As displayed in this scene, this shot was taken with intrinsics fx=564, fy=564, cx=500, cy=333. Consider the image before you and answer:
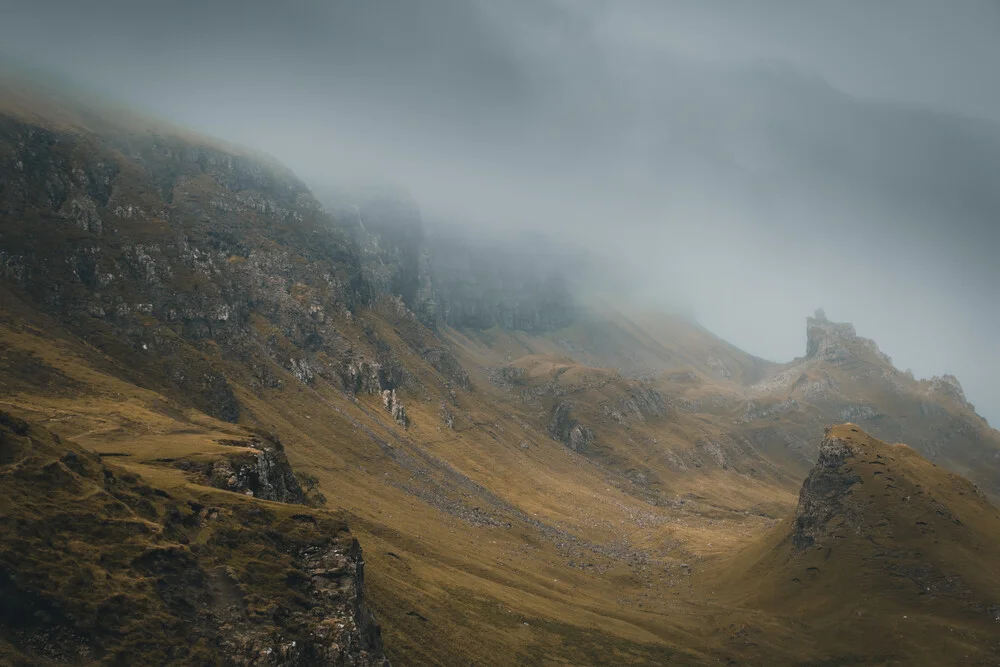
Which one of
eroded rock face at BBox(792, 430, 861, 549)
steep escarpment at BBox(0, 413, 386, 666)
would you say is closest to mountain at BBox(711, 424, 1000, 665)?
eroded rock face at BBox(792, 430, 861, 549)

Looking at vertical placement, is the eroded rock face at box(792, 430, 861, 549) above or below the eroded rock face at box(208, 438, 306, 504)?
above

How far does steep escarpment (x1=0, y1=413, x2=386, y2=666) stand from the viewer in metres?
45.0

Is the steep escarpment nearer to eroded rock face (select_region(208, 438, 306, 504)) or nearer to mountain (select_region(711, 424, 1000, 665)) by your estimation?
eroded rock face (select_region(208, 438, 306, 504))

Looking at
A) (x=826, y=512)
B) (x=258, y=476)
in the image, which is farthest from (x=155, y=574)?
(x=826, y=512)

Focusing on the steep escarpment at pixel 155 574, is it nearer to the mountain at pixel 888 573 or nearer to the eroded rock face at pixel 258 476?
the eroded rock face at pixel 258 476

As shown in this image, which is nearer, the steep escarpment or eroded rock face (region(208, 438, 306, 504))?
the steep escarpment

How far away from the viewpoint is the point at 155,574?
54.2 meters

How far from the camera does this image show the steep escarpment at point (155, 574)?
148 feet

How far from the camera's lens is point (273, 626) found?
57.2 metres

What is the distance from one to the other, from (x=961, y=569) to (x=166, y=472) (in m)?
196

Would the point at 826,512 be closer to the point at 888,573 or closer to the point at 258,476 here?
the point at 888,573

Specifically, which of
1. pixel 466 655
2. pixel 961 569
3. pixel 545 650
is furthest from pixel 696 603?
pixel 466 655

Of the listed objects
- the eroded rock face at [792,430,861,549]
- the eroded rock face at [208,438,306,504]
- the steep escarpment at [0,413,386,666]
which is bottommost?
the eroded rock face at [208,438,306,504]

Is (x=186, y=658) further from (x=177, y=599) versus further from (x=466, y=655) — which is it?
(x=466, y=655)
